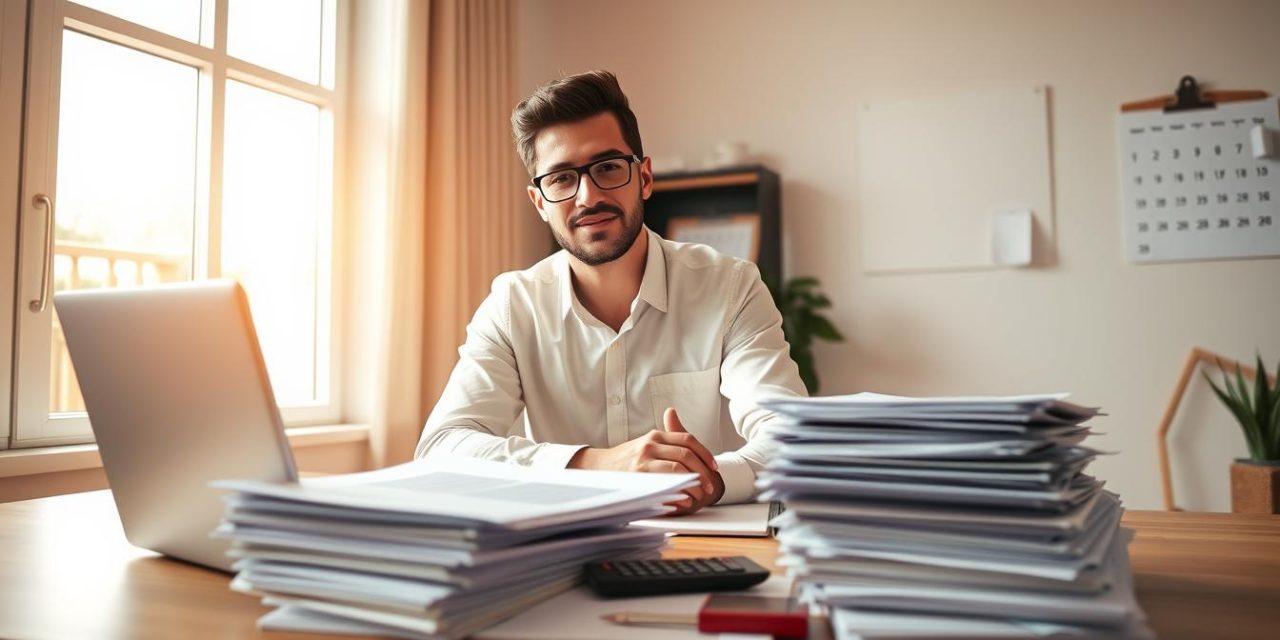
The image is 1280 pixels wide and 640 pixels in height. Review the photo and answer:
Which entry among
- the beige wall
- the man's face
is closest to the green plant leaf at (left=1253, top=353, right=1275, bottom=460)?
the beige wall

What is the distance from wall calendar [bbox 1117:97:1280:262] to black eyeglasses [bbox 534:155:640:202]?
211 cm

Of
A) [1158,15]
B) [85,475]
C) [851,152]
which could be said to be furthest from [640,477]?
[1158,15]

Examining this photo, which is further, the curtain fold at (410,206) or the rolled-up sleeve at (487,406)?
the curtain fold at (410,206)

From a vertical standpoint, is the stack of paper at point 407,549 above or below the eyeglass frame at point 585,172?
below

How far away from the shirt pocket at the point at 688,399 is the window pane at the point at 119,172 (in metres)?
Answer: 1.41

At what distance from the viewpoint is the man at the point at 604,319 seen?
5.47ft

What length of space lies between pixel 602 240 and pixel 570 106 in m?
0.27

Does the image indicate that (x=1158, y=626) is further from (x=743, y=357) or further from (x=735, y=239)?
(x=735, y=239)

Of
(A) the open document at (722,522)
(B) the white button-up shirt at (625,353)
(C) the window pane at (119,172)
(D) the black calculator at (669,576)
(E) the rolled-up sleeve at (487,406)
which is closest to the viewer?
(D) the black calculator at (669,576)

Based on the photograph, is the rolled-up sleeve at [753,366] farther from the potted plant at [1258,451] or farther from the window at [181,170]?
the potted plant at [1258,451]

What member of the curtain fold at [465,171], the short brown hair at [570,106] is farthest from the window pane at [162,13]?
the short brown hair at [570,106]

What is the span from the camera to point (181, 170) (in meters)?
2.54

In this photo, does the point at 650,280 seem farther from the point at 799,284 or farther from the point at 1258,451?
the point at 1258,451

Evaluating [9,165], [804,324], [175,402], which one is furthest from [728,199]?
[175,402]
